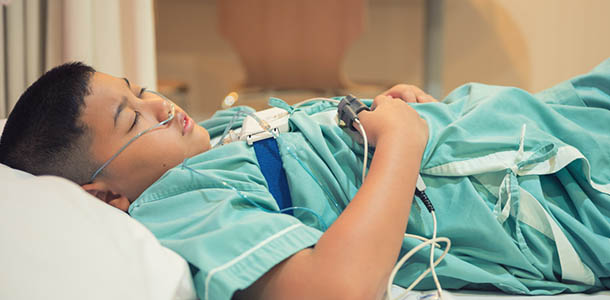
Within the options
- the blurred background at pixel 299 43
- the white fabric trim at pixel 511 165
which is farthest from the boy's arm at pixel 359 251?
the blurred background at pixel 299 43

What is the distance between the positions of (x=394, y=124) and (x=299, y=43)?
144 centimetres

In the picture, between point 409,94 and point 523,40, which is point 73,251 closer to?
point 409,94

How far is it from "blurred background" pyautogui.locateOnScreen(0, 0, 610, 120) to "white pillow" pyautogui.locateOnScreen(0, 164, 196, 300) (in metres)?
0.69

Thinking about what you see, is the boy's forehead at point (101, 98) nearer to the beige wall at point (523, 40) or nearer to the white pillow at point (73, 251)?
the white pillow at point (73, 251)

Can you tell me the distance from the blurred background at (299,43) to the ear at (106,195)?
499mm

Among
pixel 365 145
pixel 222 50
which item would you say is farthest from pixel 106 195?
pixel 222 50

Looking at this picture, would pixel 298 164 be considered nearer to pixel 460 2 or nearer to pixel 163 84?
pixel 163 84

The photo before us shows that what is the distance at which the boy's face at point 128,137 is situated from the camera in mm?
835

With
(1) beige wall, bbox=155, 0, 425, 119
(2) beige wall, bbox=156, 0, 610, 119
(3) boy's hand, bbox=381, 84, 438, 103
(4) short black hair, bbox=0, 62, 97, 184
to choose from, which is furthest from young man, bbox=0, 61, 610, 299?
(1) beige wall, bbox=155, 0, 425, 119

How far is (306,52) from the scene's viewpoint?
87.0 inches

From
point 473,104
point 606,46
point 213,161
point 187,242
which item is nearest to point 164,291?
point 187,242

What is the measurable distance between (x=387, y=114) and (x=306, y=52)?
4.65 ft

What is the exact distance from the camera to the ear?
2.77ft

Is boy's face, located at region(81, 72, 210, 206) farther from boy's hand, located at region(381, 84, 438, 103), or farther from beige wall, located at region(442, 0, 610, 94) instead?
beige wall, located at region(442, 0, 610, 94)
